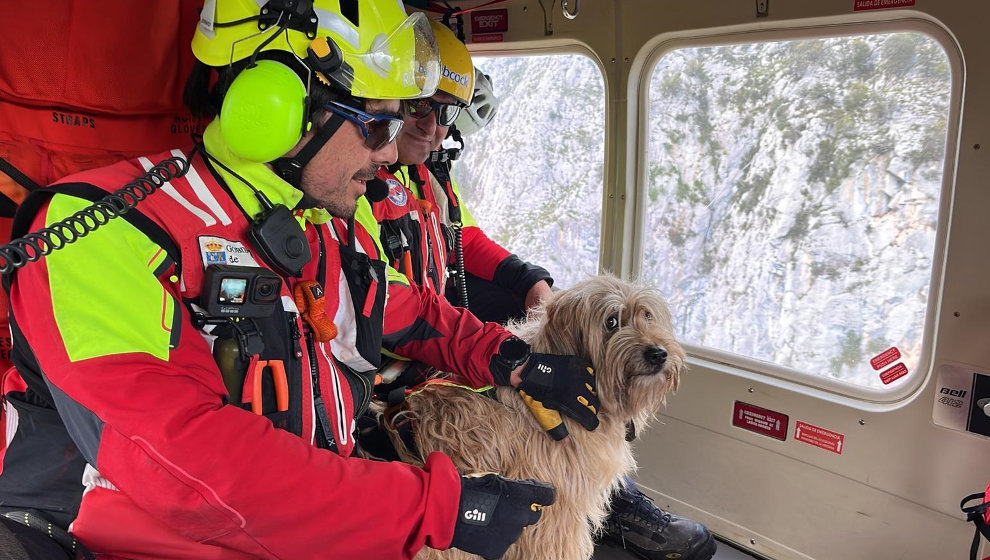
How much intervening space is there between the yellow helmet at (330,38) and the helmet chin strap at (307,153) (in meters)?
0.09

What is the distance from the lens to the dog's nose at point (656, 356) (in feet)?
7.49

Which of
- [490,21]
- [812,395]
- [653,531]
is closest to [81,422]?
[653,531]

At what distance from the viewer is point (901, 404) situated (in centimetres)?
286

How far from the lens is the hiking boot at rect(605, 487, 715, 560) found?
311cm

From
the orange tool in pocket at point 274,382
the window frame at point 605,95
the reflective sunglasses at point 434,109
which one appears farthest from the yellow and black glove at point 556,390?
the window frame at point 605,95

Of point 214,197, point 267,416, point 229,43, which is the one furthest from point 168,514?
point 229,43

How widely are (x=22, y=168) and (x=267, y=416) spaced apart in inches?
35.9

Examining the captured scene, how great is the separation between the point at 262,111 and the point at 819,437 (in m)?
2.83

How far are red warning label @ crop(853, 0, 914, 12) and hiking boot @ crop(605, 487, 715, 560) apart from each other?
7.49 feet

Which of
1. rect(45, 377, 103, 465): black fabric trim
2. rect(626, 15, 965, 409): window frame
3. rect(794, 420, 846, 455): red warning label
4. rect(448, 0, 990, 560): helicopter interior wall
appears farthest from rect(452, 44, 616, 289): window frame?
rect(45, 377, 103, 465): black fabric trim

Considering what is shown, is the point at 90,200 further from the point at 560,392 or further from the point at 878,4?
the point at 878,4

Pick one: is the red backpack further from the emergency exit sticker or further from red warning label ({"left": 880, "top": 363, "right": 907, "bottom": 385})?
red warning label ({"left": 880, "top": 363, "right": 907, "bottom": 385})

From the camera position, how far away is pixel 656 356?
2283 millimetres

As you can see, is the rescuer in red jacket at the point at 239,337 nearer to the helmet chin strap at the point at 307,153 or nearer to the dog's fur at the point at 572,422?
the helmet chin strap at the point at 307,153
